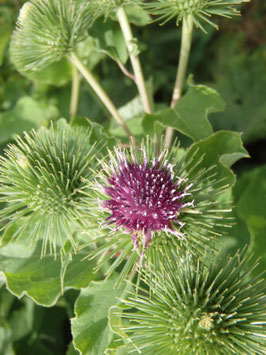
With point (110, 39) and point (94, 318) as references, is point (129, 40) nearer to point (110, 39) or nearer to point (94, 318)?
point (110, 39)

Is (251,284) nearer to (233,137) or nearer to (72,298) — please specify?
(233,137)

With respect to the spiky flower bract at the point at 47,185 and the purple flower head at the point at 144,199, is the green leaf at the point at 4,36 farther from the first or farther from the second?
the purple flower head at the point at 144,199

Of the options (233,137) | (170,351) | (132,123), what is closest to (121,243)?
(170,351)

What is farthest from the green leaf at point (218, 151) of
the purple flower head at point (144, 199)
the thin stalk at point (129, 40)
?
the thin stalk at point (129, 40)

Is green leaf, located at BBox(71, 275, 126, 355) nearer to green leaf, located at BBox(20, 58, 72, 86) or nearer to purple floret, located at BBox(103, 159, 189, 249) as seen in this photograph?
purple floret, located at BBox(103, 159, 189, 249)

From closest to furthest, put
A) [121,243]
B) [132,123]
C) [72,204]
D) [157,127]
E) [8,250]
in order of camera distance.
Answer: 1. [121,243]
2. [72,204]
3. [157,127]
4. [8,250]
5. [132,123]

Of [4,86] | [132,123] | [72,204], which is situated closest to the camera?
[72,204]

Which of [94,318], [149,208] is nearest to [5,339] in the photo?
[94,318]
